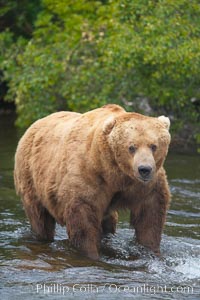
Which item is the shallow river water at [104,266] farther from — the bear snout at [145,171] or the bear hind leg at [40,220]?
the bear snout at [145,171]

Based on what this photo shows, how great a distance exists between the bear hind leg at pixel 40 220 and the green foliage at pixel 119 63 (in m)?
5.40

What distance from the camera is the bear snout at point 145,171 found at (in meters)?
7.22

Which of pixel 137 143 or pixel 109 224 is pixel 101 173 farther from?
pixel 109 224

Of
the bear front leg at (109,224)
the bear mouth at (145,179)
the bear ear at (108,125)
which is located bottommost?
the bear front leg at (109,224)

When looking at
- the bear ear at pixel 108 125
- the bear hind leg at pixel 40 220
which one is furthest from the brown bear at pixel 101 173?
the bear hind leg at pixel 40 220

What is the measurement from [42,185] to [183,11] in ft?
23.1

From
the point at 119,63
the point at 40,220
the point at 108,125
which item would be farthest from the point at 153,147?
the point at 119,63

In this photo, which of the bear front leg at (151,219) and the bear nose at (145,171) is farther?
the bear front leg at (151,219)

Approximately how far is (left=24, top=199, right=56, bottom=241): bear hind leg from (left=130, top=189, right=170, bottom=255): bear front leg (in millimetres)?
1204

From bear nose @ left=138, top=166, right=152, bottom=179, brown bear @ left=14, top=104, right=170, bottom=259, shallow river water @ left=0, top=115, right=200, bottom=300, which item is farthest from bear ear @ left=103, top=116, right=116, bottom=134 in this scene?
shallow river water @ left=0, top=115, right=200, bottom=300

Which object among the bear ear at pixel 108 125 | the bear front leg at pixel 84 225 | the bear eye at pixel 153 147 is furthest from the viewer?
the bear front leg at pixel 84 225

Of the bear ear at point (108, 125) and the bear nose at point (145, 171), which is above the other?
the bear ear at point (108, 125)

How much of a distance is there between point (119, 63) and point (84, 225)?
695 centimetres

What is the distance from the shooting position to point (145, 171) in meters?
7.23
